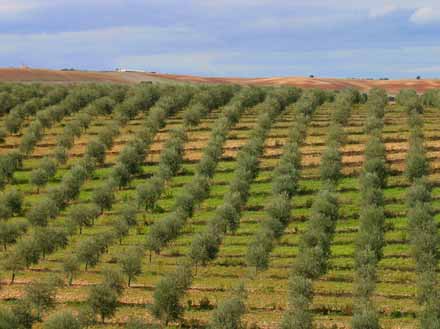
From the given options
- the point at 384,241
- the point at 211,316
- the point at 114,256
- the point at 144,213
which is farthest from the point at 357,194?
the point at 211,316

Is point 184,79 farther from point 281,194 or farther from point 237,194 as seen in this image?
point 237,194

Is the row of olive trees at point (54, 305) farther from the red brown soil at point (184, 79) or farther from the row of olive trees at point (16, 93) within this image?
the red brown soil at point (184, 79)

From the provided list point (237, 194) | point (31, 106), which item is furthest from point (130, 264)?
point (31, 106)

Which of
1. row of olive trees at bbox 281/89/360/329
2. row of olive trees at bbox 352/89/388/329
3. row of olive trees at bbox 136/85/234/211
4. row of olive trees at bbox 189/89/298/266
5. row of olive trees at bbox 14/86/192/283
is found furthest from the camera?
row of olive trees at bbox 136/85/234/211

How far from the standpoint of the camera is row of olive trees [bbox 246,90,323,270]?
68.8 metres

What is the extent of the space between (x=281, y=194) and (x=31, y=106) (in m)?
61.0

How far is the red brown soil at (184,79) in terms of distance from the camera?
563 feet

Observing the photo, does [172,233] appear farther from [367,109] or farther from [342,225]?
[367,109]

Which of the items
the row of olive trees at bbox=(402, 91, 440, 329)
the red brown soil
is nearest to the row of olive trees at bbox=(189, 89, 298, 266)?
the row of olive trees at bbox=(402, 91, 440, 329)

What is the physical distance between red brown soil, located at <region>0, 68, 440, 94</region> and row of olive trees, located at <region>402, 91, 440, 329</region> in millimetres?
61713

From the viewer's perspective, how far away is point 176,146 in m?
105

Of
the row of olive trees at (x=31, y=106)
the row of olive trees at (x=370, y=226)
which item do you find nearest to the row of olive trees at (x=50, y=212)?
the row of olive trees at (x=31, y=106)

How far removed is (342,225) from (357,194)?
9.95 m

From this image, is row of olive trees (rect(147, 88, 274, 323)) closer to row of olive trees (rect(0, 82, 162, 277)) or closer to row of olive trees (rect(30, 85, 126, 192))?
row of olive trees (rect(0, 82, 162, 277))
